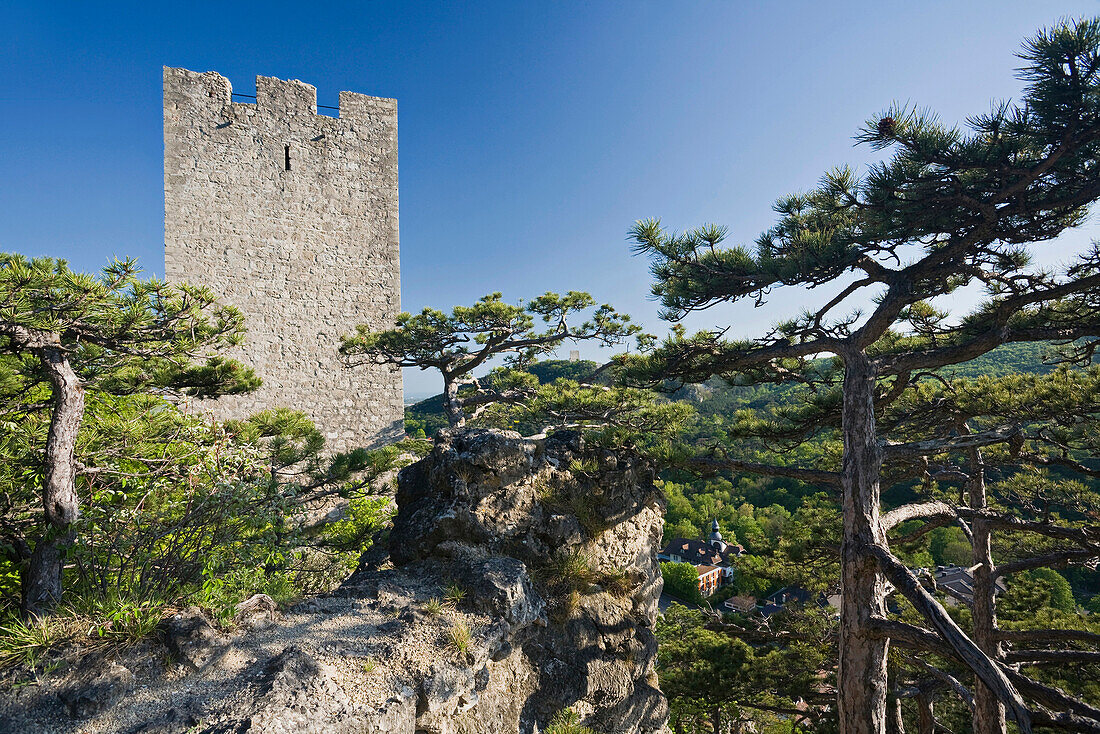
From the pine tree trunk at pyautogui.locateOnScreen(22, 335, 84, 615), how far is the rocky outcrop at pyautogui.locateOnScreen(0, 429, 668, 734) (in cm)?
183

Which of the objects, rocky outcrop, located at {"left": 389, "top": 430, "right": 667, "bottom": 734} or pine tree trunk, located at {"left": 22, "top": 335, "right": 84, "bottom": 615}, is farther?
pine tree trunk, located at {"left": 22, "top": 335, "right": 84, "bottom": 615}

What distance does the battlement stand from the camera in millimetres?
10049

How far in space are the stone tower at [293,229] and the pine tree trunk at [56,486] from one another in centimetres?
685

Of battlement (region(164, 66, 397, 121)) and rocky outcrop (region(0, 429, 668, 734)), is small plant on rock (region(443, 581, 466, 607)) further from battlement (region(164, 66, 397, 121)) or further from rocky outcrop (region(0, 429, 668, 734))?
battlement (region(164, 66, 397, 121))

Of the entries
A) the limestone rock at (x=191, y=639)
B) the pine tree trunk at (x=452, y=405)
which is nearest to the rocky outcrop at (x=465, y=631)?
the limestone rock at (x=191, y=639)

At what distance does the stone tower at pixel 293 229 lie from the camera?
10.0m

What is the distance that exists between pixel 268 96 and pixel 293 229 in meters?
2.85

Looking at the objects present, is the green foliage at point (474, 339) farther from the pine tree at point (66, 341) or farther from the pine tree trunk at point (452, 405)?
the pine tree at point (66, 341)

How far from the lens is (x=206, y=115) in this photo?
10.2 metres

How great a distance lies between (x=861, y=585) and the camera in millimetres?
3592

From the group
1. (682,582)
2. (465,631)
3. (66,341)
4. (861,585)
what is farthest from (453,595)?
(682,582)

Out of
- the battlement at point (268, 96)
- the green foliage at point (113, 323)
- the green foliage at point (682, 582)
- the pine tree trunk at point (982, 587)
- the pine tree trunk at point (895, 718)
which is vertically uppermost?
the battlement at point (268, 96)

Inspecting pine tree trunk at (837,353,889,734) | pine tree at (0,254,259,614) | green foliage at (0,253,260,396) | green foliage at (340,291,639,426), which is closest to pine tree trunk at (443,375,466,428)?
green foliage at (340,291,639,426)

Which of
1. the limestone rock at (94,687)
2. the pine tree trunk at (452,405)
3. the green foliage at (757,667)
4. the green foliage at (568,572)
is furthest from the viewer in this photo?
the pine tree trunk at (452,405)
